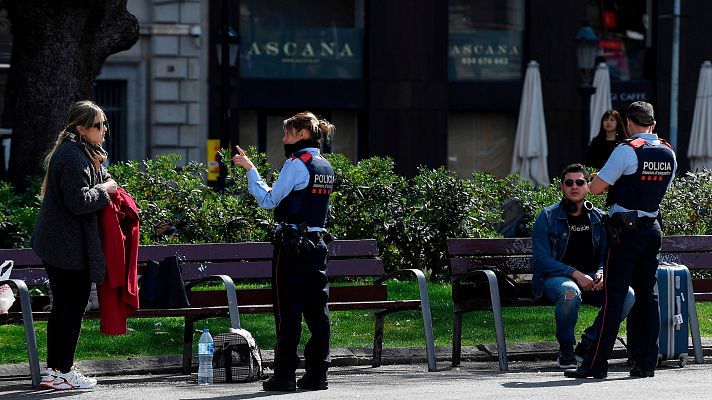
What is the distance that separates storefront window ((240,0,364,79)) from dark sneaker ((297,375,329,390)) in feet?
61.7

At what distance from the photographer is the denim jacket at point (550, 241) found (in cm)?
988

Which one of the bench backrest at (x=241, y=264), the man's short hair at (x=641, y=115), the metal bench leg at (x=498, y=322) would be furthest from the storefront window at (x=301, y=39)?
the man's short hair at (x=641, y=115)

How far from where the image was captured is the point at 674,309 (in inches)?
396

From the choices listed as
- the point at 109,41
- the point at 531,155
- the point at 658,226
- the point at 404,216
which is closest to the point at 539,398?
the point at 658,226

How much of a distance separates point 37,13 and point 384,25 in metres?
14.3

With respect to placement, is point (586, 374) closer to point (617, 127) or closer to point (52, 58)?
point (617, 127)

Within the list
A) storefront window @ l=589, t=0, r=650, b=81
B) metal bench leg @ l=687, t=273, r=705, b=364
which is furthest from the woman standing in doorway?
storefront window @ l=589, t=0, r=650, b=81

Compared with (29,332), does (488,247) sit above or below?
above

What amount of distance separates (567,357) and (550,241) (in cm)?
84

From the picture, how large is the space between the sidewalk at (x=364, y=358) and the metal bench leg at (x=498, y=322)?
0.44 meters

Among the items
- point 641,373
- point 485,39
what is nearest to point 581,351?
point 641,373

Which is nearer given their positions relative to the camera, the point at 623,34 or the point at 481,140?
the point at 481,140

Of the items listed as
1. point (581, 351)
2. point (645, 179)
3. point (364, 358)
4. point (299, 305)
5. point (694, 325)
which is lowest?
point (364, 358)

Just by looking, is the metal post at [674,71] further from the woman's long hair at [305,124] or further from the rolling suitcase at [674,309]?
the woman's long hair at [305,124]
